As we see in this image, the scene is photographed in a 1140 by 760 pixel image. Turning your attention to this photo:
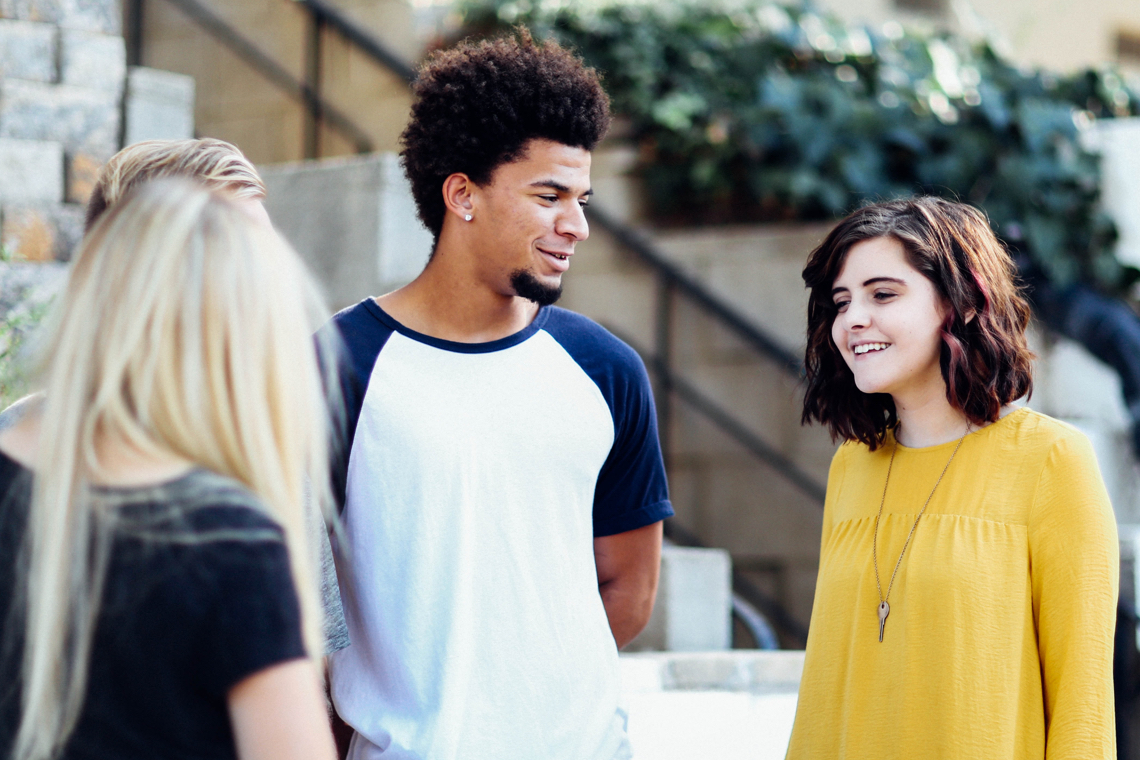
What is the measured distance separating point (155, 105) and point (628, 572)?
3.67m

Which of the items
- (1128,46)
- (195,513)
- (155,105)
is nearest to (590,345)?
(195,513)

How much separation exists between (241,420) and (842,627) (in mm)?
1336

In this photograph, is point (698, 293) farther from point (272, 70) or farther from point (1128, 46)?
point (1128, 46)

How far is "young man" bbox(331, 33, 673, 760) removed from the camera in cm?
205

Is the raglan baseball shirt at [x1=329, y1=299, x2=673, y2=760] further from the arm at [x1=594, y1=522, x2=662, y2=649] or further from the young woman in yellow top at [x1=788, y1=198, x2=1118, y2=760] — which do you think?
the young woman in yellow top at [x1=788, y1=198, x2=1118, y2=760]

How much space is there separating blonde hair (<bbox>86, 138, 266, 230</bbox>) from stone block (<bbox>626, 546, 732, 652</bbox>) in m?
2.37

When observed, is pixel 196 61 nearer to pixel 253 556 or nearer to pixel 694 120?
pixel 694 120

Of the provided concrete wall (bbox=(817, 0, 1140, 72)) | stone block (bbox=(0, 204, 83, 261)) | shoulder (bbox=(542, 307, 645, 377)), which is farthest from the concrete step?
concrete wall (bbox=(817, 0, 1140, 72))

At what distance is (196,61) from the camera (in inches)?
264

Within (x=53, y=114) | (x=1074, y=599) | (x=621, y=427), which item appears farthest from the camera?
(x=53, y=114)

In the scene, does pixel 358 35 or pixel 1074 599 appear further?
pixel 358 35

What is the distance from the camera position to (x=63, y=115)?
15.3ft

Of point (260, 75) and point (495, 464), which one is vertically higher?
point (260, 75)

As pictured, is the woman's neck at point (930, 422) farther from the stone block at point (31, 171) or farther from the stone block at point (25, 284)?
the stone block at point (31, 171)
